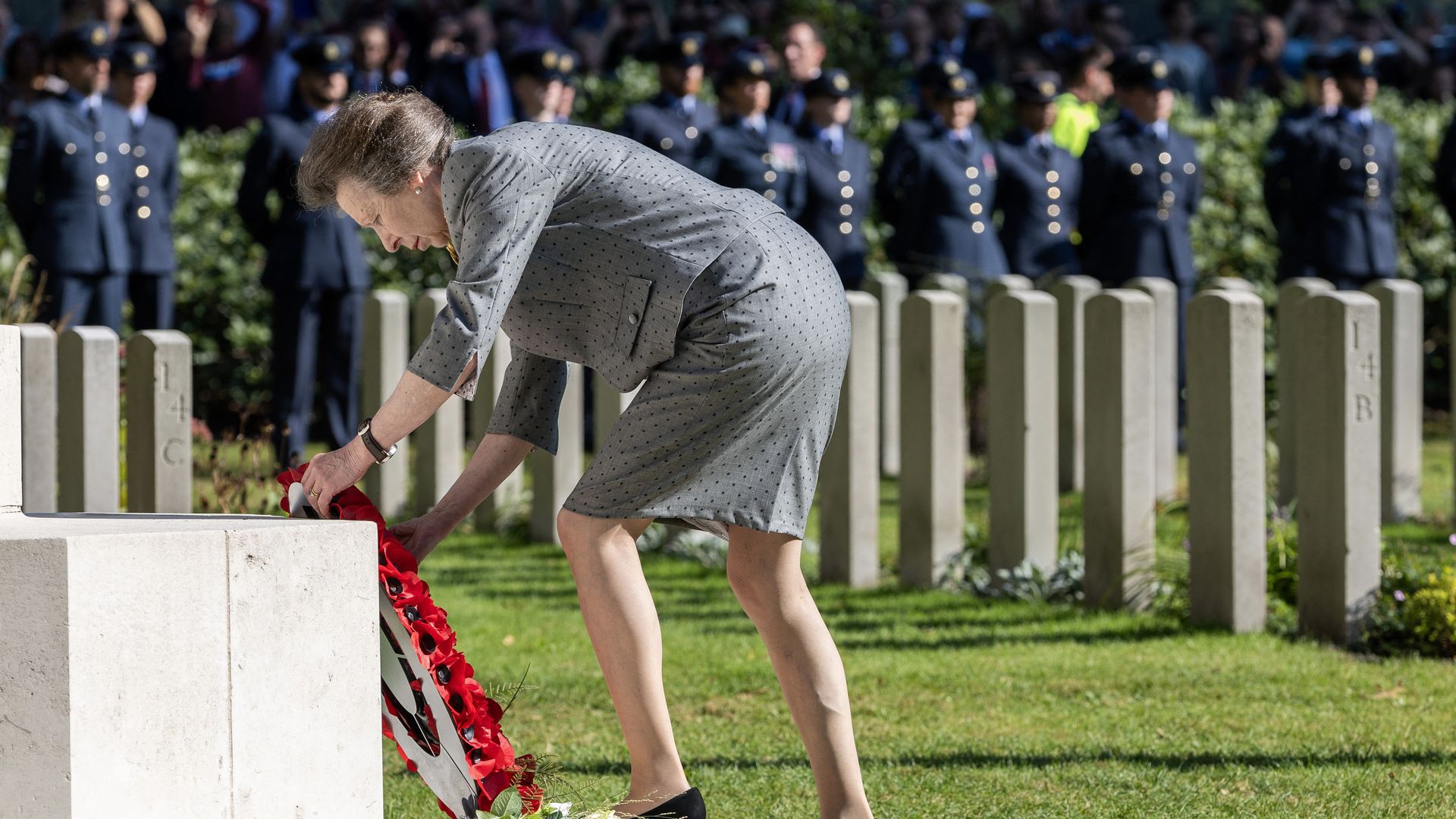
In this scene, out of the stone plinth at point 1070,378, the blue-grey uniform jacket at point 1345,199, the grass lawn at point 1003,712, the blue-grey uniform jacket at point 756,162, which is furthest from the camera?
the blue-grey uniform jacket at point 1345,199

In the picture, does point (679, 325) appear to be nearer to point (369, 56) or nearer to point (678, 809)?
point (678, 809)

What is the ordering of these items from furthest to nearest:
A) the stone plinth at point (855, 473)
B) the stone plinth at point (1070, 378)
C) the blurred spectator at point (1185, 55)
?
the blurred spectator at point (1185, 55), the stone plinth at point (1070, 378), the stone plinth at point (855, 473)

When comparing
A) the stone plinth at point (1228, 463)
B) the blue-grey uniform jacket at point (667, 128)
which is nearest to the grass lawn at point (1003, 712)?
the stone plinth at point (1228, 463)

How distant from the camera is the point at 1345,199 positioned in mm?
10328

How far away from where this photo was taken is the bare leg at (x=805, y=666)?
3322mm

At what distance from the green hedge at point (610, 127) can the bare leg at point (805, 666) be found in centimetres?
648

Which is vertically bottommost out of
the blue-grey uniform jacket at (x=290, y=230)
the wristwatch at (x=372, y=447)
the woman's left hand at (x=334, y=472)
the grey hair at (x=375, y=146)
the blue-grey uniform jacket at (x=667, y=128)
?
the woman's left hand at (x=334, y=472)

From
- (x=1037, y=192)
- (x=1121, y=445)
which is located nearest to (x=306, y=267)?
(x=1037, y=192)

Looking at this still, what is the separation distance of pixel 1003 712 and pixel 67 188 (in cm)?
596

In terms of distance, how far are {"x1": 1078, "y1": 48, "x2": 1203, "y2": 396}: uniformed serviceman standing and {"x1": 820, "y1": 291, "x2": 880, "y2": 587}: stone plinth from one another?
423 cm

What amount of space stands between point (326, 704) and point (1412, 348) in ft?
19.0

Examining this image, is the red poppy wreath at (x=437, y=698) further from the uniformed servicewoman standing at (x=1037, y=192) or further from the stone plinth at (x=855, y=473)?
the uniformed servicewoman standing at (x=1037, y=192)

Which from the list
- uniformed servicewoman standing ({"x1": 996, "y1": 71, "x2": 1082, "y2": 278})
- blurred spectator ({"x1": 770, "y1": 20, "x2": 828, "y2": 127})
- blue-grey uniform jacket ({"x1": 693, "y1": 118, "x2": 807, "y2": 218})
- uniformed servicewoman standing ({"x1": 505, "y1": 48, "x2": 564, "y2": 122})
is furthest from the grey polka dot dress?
blurred spectator ({"x1": 770, "y1": 20, "x2": 828, "y2": 127})

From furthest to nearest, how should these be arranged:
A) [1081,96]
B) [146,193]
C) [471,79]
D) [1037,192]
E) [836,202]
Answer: [1081,96] < [471,79] < [1037,192] < [836,202] < [146,193]
